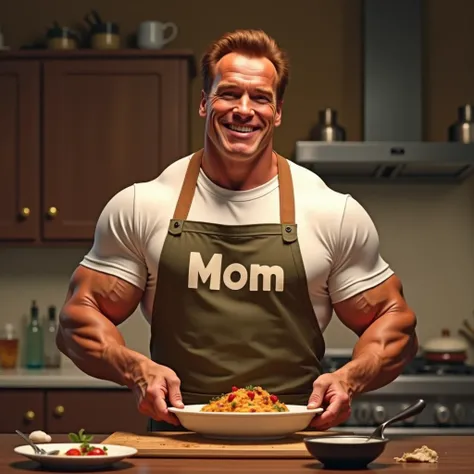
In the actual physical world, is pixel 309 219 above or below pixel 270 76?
below

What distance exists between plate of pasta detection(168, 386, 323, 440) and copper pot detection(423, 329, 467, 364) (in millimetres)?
2267

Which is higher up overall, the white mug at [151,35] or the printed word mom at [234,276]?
the white mug at [151,35]

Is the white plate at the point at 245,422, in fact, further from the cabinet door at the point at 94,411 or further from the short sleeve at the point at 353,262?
the cabinet door at the point at 94,411

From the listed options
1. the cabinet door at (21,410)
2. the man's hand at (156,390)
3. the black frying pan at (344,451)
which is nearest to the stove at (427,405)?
the cabinet door at (21,410)

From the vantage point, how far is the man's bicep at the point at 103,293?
2.39 meters

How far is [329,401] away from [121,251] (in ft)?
1.89

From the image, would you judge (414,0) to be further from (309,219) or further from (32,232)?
(309,219)

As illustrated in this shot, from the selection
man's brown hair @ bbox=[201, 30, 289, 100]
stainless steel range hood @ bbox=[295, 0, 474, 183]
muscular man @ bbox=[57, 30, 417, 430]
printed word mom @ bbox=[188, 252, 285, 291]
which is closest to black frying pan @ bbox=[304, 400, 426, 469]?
muscular man @ bbox=[57, 30, 417, 430]

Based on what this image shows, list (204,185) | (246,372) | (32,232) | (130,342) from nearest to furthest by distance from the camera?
(246,372), (204,185), (32,232), (130,342)

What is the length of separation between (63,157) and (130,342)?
84 centimetres

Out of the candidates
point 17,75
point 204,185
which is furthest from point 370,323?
point 17,75

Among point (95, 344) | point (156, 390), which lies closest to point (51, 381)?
point (95, 344)

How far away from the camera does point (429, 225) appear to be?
467 cm

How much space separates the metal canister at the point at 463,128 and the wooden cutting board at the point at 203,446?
7.91 ft
